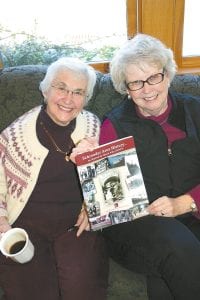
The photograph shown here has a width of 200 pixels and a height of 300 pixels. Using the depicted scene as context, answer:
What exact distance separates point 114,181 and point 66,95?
443 mm

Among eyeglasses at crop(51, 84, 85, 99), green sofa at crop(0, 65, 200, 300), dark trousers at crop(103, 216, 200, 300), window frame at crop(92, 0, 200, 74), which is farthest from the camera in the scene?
window frame at crop(92, 0, 200, 74)

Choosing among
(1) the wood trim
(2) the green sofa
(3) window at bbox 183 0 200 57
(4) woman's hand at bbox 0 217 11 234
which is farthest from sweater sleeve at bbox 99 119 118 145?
(3) window at bbox 183 0 200 57

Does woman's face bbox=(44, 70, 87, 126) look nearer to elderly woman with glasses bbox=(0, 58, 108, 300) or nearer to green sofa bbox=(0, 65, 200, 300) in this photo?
elderly woman with glasses bbox=(0, 58, 108, 300)

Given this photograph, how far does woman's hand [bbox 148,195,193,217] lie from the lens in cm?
135

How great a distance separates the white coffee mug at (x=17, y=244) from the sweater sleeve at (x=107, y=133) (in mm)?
517

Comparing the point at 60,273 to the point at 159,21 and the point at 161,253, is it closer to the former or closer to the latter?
the point at 161,253

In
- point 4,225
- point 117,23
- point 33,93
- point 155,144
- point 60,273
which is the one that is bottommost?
point 60,273

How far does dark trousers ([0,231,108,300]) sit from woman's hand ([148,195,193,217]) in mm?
290

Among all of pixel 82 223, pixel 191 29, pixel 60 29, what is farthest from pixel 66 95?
pixel 191 29

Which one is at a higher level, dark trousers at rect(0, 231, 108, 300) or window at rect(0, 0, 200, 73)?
window at rect(0, 0, 200, 73)

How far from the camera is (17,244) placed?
1227 millimetres

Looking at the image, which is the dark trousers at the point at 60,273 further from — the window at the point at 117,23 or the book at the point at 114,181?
the window at the point at 117,23

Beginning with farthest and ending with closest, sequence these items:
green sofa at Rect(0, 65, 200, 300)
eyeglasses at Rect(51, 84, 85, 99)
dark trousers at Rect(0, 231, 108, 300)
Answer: green sofa at Rect(0, 65, 200, 300)
eyeglasses at Rect(51, 84, 85, 99)
dark trousers at Rect(0, 231, 108, 300)

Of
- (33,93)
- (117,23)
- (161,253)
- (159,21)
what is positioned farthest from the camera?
(117,23)
